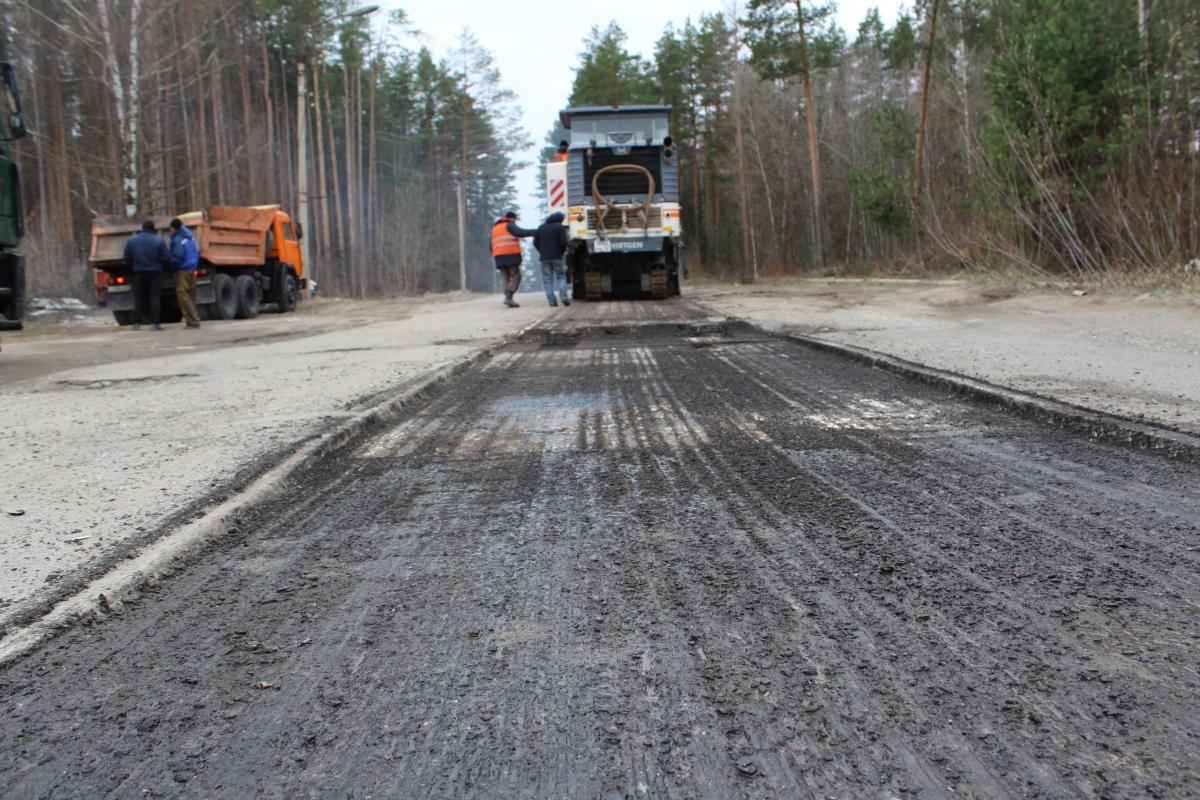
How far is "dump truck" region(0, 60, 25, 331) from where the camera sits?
925 centimetres

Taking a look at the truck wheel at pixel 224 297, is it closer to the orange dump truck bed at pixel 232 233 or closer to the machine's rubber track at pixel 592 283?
the orange dump truck bed at pixel 232 233

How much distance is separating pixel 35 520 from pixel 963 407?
4409mm

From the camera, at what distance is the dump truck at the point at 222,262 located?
15367 mm

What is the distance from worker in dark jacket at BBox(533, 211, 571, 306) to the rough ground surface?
403 centimetres

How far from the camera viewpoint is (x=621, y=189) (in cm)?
1816

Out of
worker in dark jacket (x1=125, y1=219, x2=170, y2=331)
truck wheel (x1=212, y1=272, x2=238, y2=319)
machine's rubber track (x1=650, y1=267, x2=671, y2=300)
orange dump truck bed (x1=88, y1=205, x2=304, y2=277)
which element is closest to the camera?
worker in dark jacket (x1=125, y1=219, x2=170, y2=331)

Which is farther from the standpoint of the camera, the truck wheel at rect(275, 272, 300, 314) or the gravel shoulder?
the truck wheel at rect(275, 272, 300, 314)

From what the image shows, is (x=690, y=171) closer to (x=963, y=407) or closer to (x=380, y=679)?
(x=963, y=407)

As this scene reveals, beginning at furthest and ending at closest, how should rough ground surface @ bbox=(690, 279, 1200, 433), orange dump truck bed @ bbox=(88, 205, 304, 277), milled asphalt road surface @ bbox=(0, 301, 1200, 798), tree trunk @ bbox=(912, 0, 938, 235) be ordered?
tree trunk @ bbox=(912, 0, 938, 235)
orange dump truck bed @ bbox=(88, 205, 304, 277)
rough ground surface @ bbox=(690, 279, 1200, 433)
milled asphalt road surface @ bbox=(0, 301, 1200, 798)

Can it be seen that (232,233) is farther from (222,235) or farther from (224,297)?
(224,297)

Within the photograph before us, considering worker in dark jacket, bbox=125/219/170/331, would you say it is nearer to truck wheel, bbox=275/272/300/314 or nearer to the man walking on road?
the man walking on road

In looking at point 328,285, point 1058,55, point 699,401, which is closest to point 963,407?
point 699,401

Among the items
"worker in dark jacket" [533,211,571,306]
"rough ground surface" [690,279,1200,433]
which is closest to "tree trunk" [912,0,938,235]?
"rough ground surface" [690,279,1200,433]

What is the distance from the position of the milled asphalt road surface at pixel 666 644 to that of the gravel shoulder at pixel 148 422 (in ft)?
1.31
